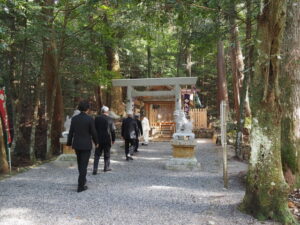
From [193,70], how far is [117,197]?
19.3 metres

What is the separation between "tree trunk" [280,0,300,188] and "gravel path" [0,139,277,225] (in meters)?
0.99

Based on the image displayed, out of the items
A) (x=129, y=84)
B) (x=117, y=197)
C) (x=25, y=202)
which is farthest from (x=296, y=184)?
(x=129, y=84)

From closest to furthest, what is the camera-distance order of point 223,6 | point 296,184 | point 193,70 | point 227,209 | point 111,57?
point 227,209 → point 296,184 → point 223,6 → point 111,57 → point 193,70

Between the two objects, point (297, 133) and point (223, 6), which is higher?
point (223, 6)

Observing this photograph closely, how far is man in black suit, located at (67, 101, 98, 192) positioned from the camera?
462 cm

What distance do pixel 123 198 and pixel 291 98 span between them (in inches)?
137

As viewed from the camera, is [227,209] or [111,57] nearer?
[227,209]

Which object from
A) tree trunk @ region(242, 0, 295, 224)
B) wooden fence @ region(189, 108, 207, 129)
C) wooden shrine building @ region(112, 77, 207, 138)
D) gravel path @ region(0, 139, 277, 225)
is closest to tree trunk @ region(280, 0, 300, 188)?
gravel path @ region(0, 139, 277, 225)

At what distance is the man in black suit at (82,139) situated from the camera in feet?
15.2

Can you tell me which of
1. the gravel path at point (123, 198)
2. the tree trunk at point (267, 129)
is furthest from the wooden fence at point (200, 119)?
the tree trunk at point (267, 129)

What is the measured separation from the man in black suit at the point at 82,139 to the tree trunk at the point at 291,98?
3550 mm

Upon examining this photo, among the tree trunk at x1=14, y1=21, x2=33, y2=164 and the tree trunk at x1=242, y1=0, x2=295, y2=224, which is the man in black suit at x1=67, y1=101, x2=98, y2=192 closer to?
the tree trunk at x1=242, y1=0, x2=295, y2=224

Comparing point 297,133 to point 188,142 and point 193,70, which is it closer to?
point 188,142

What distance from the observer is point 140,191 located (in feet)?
15.7
